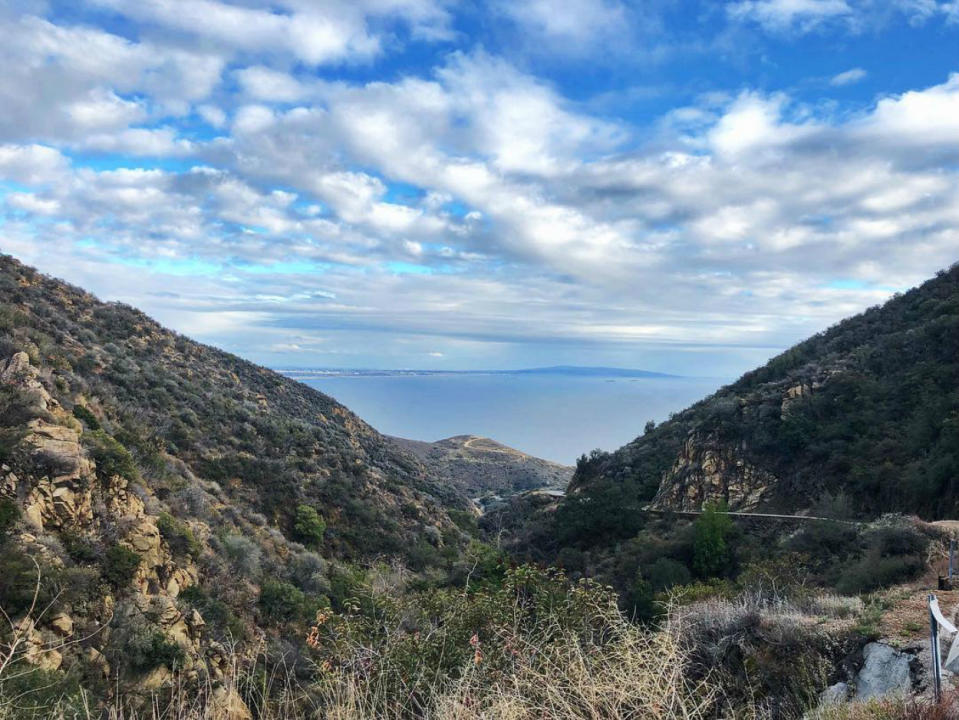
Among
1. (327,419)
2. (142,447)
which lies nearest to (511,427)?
(327,419)

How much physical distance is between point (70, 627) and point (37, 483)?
8.77 ft

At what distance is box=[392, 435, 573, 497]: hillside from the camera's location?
2229 inches

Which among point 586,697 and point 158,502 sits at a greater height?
point 586,697

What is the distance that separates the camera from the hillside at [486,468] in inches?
2229

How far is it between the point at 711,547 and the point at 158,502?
49.6 feet

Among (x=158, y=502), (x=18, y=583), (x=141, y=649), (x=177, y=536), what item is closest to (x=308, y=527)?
(x=158, y=502)

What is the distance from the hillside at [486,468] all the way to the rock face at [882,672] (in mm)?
46133

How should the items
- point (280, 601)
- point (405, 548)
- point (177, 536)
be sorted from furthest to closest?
point (405, 548) → point (280, 601) → point (177, 536)

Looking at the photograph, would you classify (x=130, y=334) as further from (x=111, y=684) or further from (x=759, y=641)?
(x=759, y=641)

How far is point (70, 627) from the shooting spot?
7.61m

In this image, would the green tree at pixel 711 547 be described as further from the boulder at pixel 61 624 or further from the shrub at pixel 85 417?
the shrub at pixel 85 417

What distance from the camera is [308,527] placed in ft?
63.3

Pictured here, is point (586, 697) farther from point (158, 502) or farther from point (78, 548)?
point (158, 502)

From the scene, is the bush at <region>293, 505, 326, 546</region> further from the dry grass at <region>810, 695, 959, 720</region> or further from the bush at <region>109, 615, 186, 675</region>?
the dry grass at <region>810, 695, 959, 720</region>
